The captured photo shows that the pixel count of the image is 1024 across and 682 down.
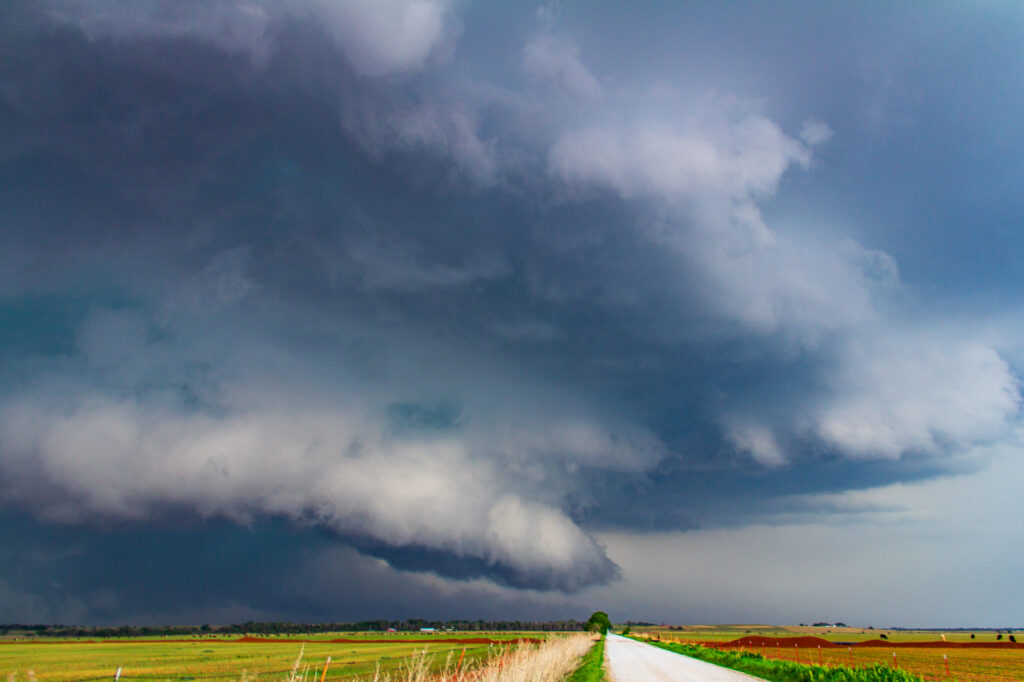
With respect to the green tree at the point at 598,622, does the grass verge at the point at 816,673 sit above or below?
above

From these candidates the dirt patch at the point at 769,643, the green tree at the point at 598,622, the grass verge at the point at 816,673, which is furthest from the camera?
the green tree at the point at 598,622

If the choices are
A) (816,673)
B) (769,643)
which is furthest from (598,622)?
(816,673)

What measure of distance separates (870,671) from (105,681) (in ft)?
170

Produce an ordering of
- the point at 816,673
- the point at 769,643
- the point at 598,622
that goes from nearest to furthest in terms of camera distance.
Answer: the point at 816,673
the point at 769,643
the point at 598,622

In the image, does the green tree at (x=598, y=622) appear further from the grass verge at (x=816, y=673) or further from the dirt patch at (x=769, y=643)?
the grass verge at (x=816, y=673)

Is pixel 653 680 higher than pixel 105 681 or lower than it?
higher

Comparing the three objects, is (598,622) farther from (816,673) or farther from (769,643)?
(816,673)

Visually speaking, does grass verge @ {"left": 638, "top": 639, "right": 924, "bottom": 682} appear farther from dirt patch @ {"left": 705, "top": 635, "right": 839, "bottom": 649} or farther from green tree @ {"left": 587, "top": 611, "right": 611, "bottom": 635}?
green tree @ {"left": 587, "top": 611, "right": 611, "bottom": 635}

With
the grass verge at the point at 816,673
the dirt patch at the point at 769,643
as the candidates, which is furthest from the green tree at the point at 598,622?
the grass verge at the point at 816,673

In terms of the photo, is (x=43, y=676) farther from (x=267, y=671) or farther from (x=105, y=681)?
(x=267, y=671)

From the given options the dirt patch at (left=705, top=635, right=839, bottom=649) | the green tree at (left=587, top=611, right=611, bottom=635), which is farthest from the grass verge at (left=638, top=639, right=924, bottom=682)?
the green tree at (left=587, top=611, right=611, bottom=635)

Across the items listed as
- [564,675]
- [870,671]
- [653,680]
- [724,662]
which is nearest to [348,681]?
[564,675]

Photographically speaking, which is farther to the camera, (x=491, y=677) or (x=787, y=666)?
(x=787, y=666)

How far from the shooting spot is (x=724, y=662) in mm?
39875
